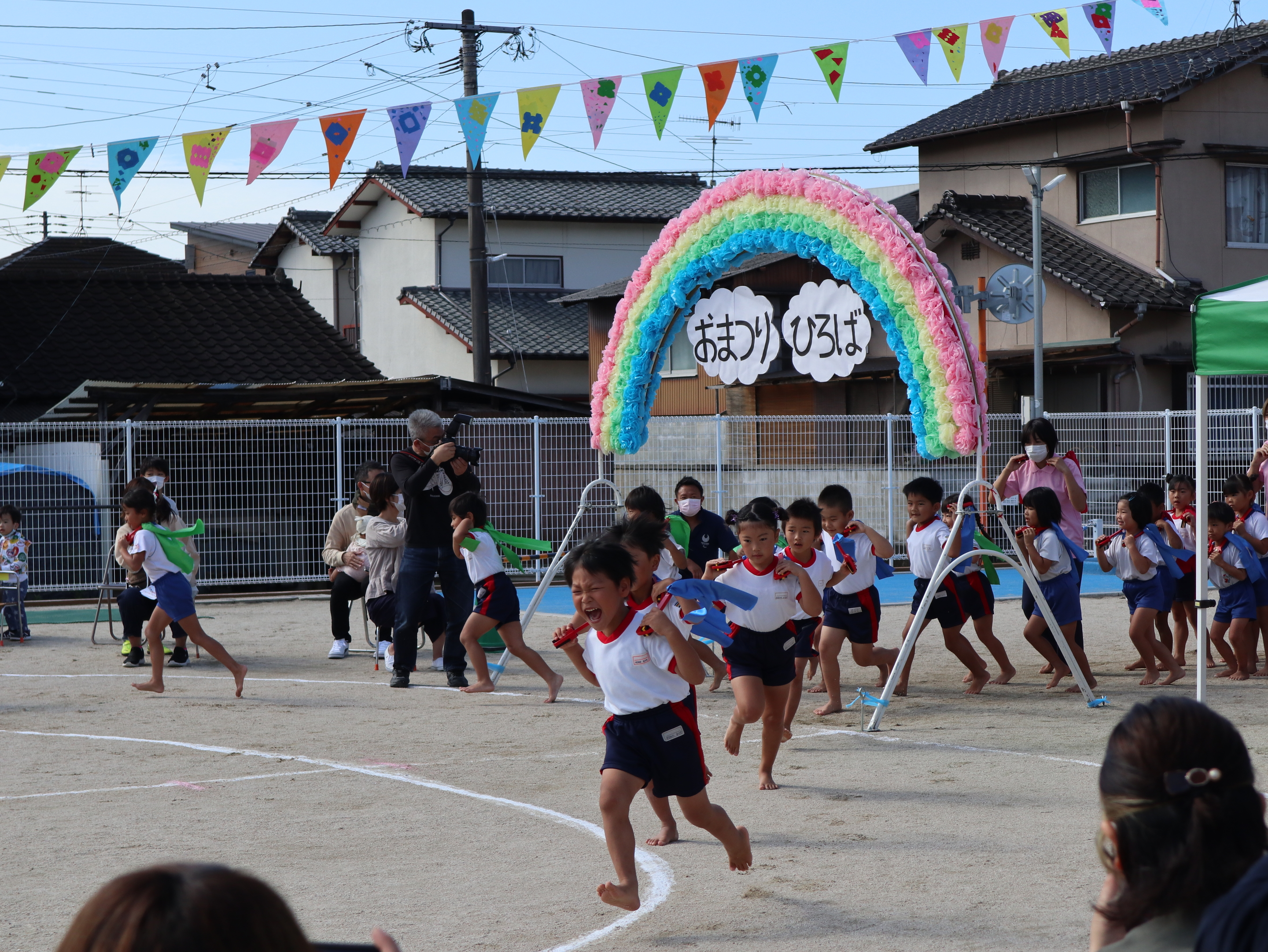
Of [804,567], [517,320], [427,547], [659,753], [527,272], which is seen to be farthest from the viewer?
[527,272]

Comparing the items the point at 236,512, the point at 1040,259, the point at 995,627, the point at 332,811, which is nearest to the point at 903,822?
the point at 332,811

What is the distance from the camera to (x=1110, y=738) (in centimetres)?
215

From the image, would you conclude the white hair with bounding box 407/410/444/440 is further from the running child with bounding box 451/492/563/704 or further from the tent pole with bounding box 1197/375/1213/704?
the tent pole with bounding box 1197/375/1213/704

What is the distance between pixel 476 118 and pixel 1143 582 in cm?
678

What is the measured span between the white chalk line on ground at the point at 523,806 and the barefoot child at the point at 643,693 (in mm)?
173

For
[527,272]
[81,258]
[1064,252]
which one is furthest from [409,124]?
[81,258]

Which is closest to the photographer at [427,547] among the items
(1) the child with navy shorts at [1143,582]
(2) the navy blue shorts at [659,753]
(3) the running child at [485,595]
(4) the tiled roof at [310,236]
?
(3) the running child at [485,595]

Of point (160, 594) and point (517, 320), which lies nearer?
point (160, 594)

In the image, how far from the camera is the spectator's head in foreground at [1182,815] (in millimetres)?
1985

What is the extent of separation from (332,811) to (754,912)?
2492 mm

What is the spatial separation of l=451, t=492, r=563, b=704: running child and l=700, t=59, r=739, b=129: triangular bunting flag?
14.0 ft

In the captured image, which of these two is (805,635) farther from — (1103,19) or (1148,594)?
(1103,19)

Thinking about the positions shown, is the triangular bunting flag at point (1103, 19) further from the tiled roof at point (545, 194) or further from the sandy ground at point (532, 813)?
the tiled roof at point (545, 194)

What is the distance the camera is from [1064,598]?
9.37 metres
